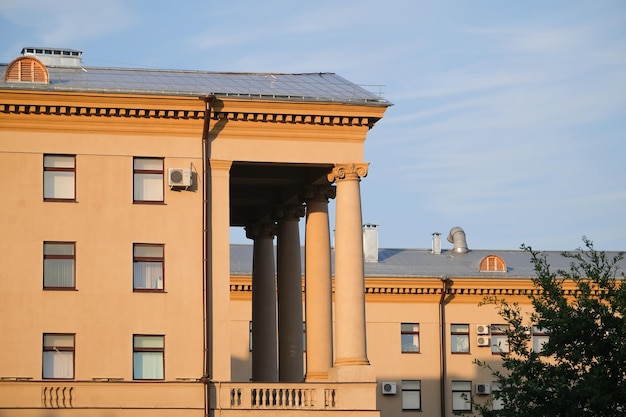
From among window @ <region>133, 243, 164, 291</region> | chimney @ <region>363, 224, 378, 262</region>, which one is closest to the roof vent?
window @ <region>133, 243, 164, 291</region>

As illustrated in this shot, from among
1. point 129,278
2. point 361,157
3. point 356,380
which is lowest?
point 356,380

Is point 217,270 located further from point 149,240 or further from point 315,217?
point 315,217

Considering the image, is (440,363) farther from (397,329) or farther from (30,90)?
(30,90)

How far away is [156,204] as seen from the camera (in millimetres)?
46656

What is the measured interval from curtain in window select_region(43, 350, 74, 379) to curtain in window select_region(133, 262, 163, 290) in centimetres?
300

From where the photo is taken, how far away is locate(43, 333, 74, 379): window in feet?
148

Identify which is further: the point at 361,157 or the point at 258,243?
the point at 258,243

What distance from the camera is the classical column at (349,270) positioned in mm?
46406

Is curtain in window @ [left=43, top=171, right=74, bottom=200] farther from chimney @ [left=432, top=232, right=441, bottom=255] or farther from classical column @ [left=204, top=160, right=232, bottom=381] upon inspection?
chimney @ [left=432, top=232, right=441, bottom=255]

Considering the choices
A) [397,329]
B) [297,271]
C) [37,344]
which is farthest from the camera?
[397,329]

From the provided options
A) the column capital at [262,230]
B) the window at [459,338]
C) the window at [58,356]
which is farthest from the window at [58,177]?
the window at [459,338]

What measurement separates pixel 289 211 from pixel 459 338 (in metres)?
27.2

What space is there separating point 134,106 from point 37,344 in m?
7.60

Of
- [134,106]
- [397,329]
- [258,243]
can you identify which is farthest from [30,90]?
[397,329]
